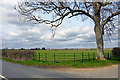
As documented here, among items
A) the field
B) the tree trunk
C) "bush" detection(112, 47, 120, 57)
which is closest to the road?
the field

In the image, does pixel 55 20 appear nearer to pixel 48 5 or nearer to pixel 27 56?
pixel 48 5

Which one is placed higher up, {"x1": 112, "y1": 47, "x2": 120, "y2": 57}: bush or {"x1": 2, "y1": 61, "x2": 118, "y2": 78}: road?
{"x1": 112, "y1": 47, "x2": 120, "y2": 57}: bush

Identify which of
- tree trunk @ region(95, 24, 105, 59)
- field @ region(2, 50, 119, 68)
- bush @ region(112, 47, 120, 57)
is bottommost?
field @ region(2, 50, 119, 68)

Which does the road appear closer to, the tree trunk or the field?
the field

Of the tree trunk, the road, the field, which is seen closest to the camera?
the road

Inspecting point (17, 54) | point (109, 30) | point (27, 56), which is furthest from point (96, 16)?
point (17, 54)

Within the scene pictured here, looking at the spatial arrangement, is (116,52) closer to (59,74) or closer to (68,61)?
(68,61)

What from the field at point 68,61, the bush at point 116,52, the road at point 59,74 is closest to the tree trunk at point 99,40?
the field at point 68,61

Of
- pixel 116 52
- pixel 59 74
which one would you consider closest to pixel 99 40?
pixel 116 52

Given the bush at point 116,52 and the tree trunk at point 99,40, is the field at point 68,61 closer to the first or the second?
the tree trunk at point 99,40

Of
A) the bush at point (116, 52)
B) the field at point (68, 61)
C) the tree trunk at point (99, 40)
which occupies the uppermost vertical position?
the tree trunk at point (99, 40)

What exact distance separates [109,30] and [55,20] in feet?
35.1

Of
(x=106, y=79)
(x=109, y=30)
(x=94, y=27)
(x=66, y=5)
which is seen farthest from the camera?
(x=109, y=30)

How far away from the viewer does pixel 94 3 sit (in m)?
19.8
